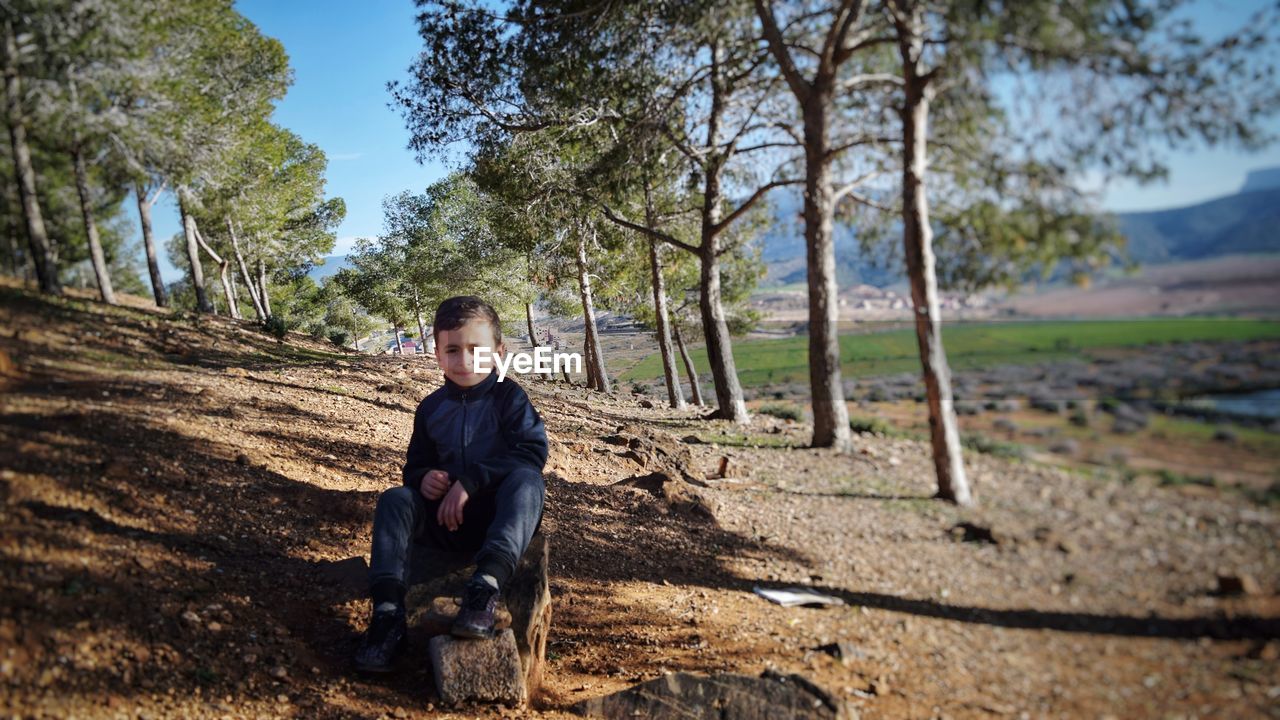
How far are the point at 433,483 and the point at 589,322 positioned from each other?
7.91 metres

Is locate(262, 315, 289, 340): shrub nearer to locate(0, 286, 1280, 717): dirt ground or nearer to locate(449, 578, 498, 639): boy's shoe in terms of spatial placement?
locate(0, 286, 1280, 717): dirt ground

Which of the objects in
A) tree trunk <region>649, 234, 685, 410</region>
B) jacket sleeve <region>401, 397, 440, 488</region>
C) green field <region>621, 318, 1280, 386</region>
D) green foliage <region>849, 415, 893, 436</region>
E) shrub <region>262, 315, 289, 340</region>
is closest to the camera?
green field <region>621, 318, 1280, 386</region>

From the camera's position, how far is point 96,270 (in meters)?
3.19

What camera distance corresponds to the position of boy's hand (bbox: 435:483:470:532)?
3168mm

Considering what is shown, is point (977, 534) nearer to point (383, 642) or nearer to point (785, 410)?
point (383, 642)

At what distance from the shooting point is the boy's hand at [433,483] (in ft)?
10.7

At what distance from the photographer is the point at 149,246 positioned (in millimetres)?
4852

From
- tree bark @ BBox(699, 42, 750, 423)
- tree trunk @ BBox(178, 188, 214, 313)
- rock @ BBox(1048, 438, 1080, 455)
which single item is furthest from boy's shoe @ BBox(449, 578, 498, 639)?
tree bark @ BBox(699, 42, 750, 423)

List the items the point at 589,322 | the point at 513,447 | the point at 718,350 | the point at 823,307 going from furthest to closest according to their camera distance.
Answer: the point at 589,322 < the point at 718,350 < the point at 823,307 < the point at 513,447

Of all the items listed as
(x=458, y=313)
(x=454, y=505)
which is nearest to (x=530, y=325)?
(x=458, y=313)

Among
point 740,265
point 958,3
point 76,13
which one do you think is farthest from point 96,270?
point 740,265

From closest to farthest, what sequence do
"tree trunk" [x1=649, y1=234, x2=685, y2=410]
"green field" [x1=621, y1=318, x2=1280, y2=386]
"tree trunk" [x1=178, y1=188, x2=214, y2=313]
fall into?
"green field" [x1=621, y1=318, x2=1280, y2=386] → "tree trunk" [x1=178, y1=188, x2=214, y2=313] → "tree trunk" [x1=649, y1=234, x2=685, y2=410]

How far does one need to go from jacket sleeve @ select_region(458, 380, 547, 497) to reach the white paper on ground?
141 centimetres

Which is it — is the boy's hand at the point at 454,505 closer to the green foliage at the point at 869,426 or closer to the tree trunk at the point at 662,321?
the green foliage at the point at 869,426
